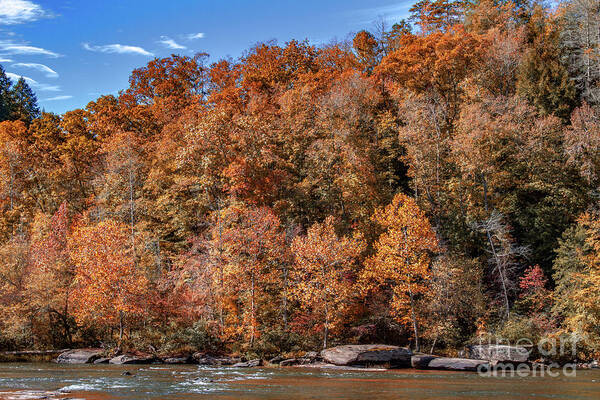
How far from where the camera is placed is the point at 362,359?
31.4m

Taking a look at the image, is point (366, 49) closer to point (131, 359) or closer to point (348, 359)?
point (348, 359)

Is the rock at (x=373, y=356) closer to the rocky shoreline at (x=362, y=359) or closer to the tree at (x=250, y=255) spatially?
the rocky shoreline at (x=362, y=359)

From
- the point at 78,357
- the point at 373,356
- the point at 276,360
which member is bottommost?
the point at 276,360

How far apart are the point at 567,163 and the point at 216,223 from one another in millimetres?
29945

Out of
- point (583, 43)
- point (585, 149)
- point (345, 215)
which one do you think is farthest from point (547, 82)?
point (345, 215)

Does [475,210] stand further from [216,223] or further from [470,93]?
[216,223]

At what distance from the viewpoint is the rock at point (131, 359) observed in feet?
111

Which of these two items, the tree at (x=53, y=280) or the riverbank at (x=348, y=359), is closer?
the riverbank at (x=348, y=359)

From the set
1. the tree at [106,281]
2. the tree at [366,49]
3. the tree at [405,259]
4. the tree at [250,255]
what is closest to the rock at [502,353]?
the tree at [405,259]

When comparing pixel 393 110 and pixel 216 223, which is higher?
pixel 393 110

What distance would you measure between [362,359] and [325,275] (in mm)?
7809

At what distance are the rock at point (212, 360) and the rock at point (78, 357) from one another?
709 cm

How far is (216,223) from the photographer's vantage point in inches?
1684

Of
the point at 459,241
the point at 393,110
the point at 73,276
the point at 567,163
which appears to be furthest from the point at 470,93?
the point at 73,276
